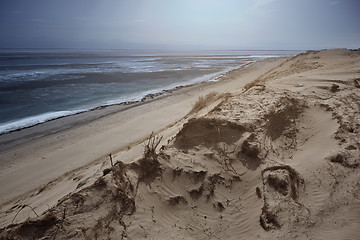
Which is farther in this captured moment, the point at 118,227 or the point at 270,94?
the point at 270,94

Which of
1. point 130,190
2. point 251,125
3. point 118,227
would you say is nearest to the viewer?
point 118,227

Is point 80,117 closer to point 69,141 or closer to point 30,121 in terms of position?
point 30,121

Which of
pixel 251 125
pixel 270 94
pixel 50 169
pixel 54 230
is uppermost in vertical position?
pixel 270 94

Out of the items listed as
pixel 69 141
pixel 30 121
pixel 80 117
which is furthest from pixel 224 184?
pixel 30 121

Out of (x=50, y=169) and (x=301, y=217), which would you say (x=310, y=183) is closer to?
(x=301, y=217)

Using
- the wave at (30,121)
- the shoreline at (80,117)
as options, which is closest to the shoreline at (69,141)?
the shoreline at (80,117)

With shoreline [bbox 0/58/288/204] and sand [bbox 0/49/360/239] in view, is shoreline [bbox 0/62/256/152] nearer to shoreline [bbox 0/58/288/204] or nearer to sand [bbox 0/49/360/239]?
shoreline [bbox 0/58/288/204]

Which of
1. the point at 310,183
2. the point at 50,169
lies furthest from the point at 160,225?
the point at 50,169
